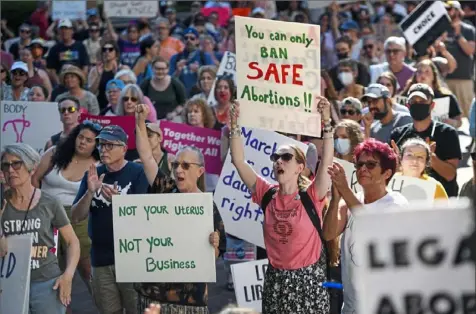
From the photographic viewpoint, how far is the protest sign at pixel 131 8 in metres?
18.3

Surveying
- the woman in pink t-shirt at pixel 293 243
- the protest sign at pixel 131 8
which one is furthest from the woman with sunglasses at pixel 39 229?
the protest sign at pixel 131 8

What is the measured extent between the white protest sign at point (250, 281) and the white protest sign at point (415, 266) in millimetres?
4410

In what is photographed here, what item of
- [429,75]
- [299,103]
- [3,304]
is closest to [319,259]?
[299,103]

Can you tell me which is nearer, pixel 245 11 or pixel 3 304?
pixel 3 304

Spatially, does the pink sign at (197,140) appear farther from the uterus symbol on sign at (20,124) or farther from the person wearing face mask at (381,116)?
the person wearing face mask at (381,116)

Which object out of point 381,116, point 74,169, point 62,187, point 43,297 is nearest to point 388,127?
point 381,116

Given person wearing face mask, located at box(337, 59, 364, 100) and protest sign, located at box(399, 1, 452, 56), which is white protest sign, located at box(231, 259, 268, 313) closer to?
person wearing face mask, located at box(337, 59, 364, 100)

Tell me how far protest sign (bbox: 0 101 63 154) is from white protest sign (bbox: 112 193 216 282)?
416cm

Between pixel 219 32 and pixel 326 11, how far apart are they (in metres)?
1.87

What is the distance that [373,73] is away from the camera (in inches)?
527

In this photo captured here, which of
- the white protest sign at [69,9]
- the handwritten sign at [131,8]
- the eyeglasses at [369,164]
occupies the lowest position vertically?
the eyeglasses at [369,164]

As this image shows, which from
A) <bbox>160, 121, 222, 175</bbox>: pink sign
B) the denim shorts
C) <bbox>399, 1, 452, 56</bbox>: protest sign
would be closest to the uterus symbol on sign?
<bbox>160, 121, 222, 175</bbox>: pink sign

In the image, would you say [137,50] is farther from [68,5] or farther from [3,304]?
[3,304]

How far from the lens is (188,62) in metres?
15.9
